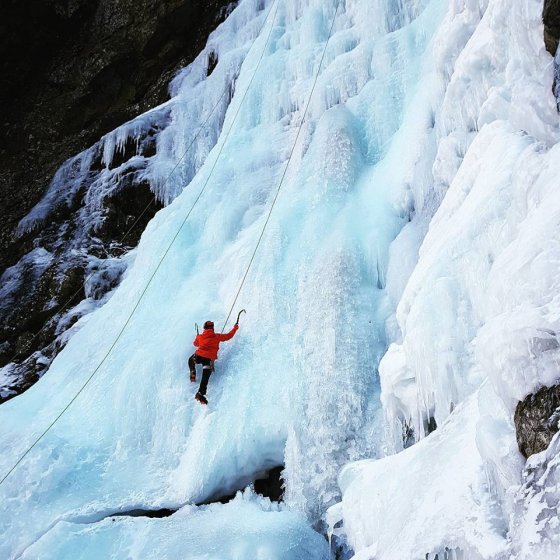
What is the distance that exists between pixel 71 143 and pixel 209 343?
9621 mm

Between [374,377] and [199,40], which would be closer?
[374,377]

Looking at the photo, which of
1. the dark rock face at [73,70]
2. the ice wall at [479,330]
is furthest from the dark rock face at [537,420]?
the dark rock face at [73,70]

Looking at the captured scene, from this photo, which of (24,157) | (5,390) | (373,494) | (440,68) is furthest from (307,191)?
(24,157)

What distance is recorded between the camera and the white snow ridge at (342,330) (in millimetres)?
2787

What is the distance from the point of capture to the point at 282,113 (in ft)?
29.0

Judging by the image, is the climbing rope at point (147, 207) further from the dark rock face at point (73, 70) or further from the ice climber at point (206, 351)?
the ice climber at point (206, 351)

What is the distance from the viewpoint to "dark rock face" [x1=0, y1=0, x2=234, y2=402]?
10484mm

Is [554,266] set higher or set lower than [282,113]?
higher

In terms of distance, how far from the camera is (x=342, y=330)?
555 centimetres

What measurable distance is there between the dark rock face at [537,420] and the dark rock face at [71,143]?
814 cm

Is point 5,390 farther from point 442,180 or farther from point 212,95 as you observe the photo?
point 442,180

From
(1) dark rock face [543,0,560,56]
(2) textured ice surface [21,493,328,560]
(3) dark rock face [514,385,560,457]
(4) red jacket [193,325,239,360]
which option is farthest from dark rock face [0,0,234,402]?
(3) dark rock face [514,385,560,457]

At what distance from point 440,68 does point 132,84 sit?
9.22m

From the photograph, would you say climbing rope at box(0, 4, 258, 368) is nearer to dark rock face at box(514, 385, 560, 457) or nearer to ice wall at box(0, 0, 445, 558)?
ice wall at box(0, 0, 445, 558)
